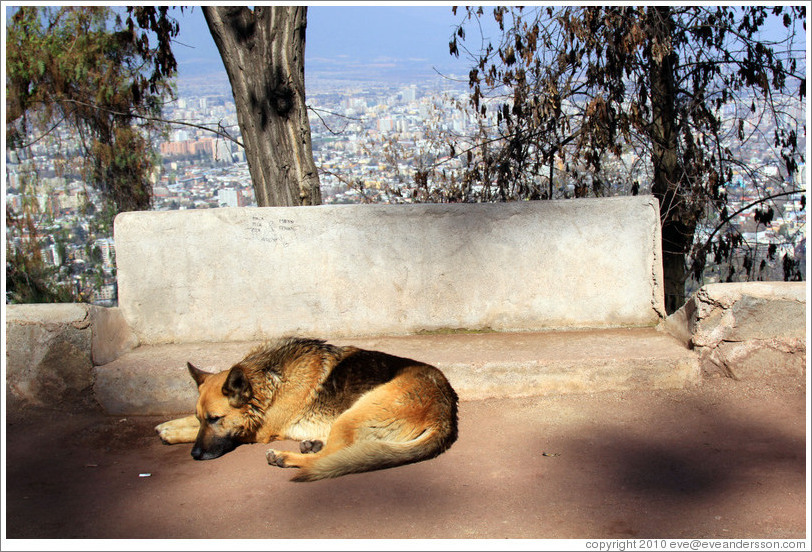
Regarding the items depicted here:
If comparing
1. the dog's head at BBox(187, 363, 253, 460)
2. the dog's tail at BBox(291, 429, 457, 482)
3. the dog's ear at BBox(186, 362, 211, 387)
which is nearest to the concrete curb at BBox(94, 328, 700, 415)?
the dog's ear at BBox(186, 362, 211, 387)

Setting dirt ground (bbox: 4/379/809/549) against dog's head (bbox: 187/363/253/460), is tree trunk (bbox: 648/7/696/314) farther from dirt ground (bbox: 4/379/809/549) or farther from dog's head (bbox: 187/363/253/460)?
dog's head (bbox: 187/363/253/460)

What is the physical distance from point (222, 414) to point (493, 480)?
68.6 inches

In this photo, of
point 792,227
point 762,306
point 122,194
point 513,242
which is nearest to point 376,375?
point 513,242

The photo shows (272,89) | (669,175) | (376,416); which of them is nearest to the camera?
(376,416)

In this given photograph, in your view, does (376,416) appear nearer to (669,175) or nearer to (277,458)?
(277,458)

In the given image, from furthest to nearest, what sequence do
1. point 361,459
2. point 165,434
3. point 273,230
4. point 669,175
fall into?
point 669,175 → point 273,230 → point 165,434 → point 361,459

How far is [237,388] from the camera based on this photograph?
441 cm

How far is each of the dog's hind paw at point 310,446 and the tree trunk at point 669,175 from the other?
582 centimetres

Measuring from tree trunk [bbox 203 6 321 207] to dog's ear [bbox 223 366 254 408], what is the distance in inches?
127

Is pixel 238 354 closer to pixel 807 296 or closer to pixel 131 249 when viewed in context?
pixel 131 249

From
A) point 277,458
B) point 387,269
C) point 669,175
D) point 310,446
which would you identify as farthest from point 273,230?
point 669,175

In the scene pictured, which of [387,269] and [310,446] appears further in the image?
[387,269]

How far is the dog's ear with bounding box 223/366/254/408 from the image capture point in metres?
4.35

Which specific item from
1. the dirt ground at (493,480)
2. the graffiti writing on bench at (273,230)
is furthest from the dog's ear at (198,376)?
the graffiti writing on bench at (273,230)
